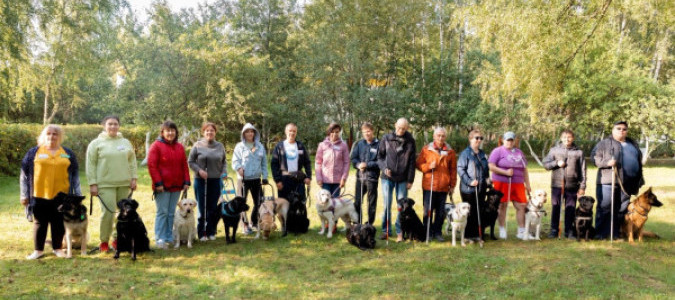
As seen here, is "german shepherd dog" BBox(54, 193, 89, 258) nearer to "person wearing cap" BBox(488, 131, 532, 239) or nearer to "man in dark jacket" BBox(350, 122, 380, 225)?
"man in dark jacket" BBox(350, 122, 380, 225)

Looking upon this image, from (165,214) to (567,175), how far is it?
5834 mm

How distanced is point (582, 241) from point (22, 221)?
9197 mm

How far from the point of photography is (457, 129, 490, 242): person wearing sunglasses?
19.7ft

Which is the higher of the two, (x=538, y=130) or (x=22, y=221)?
(x=538, y=130)

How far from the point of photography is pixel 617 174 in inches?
246

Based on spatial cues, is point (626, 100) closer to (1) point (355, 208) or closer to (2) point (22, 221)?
(1) point (355, 208)

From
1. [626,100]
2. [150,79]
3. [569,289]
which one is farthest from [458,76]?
[569,289]

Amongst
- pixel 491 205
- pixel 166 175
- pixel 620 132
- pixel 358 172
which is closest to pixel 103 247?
pixel 166 175

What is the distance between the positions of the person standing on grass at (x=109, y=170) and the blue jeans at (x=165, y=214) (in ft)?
1.35

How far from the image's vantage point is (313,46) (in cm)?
2138

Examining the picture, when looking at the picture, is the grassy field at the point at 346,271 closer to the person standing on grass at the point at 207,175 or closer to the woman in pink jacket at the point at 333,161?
the person standing on grass at the point at 207,175

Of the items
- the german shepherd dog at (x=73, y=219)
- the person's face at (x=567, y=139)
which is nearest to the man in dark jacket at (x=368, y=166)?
the person's face at (x=567, y=139)

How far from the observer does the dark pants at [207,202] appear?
6024mm

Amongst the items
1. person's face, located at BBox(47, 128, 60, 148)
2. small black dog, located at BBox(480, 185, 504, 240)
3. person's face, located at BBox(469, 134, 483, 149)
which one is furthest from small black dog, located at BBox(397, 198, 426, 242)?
person's face, located at BBox(47, 128, 60, 148)
